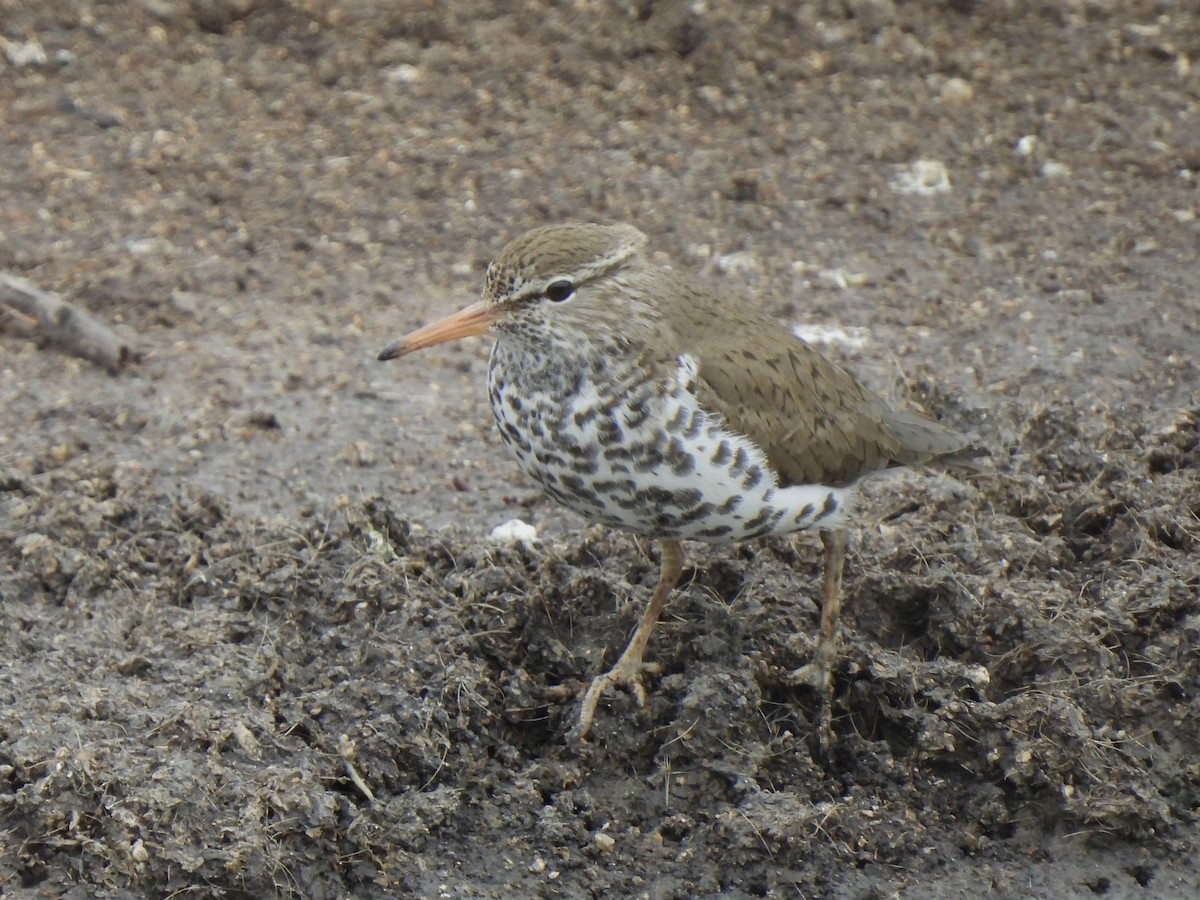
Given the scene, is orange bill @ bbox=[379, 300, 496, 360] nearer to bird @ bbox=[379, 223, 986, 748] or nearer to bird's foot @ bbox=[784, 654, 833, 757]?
bird @ bbox=[379, 223, 986, 748]

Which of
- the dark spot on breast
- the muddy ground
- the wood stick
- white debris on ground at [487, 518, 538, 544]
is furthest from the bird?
the wood stick

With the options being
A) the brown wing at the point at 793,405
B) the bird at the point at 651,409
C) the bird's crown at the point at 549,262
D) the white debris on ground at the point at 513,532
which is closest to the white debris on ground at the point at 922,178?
the brown wing at the point at 793,405

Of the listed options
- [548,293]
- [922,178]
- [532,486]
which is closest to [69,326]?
[532,486]

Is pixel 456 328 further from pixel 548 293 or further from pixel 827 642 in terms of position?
pixel 827 642

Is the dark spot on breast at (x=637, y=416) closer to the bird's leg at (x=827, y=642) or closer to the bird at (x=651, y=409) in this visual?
the bird at (x=651, y=409)

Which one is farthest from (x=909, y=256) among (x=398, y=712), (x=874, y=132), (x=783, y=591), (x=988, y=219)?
(x=398, y=712)
